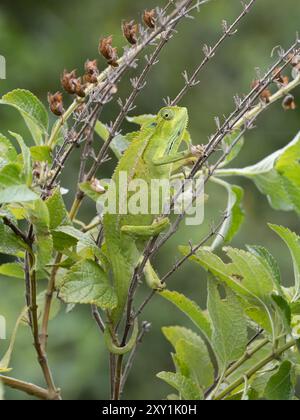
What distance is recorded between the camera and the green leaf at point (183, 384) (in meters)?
1.12

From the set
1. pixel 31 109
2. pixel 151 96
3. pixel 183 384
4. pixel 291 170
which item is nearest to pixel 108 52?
pixel 31 109

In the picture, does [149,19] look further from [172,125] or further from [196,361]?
[196,361]

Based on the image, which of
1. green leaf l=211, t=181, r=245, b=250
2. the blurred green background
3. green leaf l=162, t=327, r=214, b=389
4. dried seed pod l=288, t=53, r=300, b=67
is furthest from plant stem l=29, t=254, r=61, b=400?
the blurred green background

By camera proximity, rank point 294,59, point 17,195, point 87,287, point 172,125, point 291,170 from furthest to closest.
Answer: point 172,125 → point 291,170 → point 294,59 → point 87,287 → point 17,195

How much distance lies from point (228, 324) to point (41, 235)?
1.00 feet

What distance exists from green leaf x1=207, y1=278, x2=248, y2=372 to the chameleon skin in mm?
127

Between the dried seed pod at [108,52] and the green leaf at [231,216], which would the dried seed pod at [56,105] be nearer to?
the dried seed pod at [108,52]

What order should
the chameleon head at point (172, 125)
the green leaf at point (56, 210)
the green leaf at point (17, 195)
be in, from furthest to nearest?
the chameleon head at point (172, 125) → the green leaf at point (56, 210) → the green leaf at point (17, 195)

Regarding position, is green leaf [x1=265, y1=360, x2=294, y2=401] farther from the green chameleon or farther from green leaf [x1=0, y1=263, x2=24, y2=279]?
green leaf [x1=0, y1=263, x2=24, y2=279]

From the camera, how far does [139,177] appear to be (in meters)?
1.33

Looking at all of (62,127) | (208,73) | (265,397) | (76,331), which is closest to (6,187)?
(62,127)

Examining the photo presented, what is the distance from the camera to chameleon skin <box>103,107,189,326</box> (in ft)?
3.69

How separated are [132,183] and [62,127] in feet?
0.49

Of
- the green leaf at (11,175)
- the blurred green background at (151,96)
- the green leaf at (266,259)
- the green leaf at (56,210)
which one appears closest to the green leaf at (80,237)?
the green leaf at (56,210)
